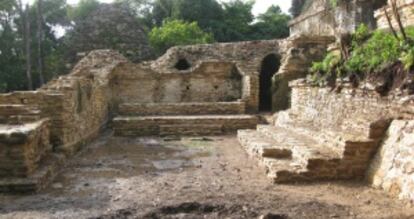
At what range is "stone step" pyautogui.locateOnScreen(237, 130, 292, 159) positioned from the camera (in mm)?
7277

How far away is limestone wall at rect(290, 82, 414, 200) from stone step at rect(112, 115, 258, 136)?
3.22 m

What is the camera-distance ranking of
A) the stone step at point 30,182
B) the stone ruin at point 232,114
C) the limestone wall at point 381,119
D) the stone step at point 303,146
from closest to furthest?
the limestone wall at point 381,119 < the stone step at point 30,182 < the stone ruin at point 232,114 < the stone step at point 303,146

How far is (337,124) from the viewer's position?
823 centimetres

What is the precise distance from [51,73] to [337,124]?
18.7 m

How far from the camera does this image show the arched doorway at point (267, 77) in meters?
16.3

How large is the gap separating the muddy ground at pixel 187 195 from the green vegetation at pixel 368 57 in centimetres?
210

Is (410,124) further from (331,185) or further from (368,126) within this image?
(331,185)

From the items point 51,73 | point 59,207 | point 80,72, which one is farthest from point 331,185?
point 51,73

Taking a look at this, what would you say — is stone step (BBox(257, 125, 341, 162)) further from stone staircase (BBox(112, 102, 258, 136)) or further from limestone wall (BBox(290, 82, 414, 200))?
stone staircase (BBox(112, 102, 258, 136))

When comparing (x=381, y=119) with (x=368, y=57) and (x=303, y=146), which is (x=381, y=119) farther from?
(x=368, y=57)

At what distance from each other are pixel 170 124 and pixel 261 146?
16.1 ft

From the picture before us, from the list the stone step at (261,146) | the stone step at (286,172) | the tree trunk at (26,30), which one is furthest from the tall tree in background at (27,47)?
the stone step at (286,172)

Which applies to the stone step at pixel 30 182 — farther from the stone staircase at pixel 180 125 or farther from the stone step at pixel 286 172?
the stone staircase at pixel 180 125

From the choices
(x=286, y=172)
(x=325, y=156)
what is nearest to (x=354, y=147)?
(x=325, y=156)
